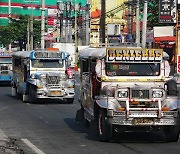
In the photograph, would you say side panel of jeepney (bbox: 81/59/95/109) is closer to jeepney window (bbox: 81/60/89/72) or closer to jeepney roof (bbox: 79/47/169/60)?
jeepney window (bbox: 81/60/89/72)

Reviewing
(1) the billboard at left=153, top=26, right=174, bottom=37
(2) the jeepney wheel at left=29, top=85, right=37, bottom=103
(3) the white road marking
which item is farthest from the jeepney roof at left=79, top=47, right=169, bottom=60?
(1) the billboard at left=153, top=26, right=174, bottom=37

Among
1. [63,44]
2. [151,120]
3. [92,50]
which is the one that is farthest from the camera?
[63,44]

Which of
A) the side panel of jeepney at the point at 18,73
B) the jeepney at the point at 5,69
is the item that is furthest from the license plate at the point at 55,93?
the jeepney at the point at 5,69

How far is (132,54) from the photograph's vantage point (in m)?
15.3

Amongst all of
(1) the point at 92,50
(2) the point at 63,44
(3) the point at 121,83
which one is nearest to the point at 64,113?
(1) the point at 92,50

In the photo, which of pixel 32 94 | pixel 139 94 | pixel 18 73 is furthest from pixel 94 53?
pixel 18 73

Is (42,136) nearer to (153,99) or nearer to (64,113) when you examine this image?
(153,99)

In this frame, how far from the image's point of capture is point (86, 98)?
17.0 m

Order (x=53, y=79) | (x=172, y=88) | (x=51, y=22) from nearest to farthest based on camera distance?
1. (x=172, y=88)
2. (x=53, y=79)
3. (x=51, y=22)

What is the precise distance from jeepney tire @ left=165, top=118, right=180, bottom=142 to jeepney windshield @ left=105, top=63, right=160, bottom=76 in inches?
62.4

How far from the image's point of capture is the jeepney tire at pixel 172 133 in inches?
564

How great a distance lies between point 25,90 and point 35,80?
1.58m

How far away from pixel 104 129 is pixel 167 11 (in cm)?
4135

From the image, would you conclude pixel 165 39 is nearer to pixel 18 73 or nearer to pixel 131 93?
pixel 18 73
